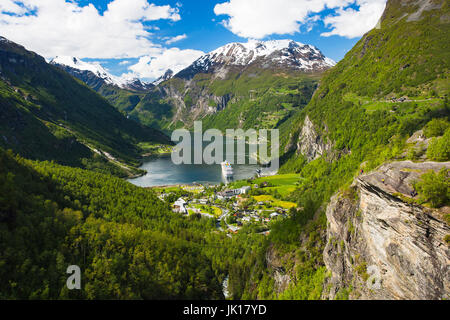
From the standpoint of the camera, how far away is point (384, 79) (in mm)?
89938

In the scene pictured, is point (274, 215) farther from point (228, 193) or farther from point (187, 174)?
point (187, 174)

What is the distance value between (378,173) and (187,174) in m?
128

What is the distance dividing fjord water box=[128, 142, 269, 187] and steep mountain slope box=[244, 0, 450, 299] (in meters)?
29.1

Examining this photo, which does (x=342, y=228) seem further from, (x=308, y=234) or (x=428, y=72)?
(x=428, y=72)

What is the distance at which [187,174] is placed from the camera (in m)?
144

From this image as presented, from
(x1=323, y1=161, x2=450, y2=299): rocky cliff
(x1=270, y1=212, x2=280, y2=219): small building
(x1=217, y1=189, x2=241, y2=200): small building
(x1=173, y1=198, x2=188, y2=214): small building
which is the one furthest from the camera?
(x1=217, y1=189, x2=241, y2=200): small building

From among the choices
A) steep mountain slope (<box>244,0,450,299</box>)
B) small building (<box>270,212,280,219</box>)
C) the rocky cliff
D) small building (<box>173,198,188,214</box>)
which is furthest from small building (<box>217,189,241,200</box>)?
the rocky cliff

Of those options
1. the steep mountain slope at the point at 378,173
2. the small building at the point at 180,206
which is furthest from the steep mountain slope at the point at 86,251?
the steep mountain slope at the point at 378,173

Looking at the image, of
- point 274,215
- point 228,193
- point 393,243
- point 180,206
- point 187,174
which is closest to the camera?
point 393,243

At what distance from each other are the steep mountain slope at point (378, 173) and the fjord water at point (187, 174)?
29.1 metres

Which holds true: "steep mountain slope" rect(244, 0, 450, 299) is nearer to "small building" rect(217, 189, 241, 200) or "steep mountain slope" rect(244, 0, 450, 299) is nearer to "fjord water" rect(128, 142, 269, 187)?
"small building" rect(217, 189, 241, 200)

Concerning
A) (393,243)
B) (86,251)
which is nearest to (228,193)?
(86,251)

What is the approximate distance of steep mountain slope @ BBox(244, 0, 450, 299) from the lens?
18.2 metres
